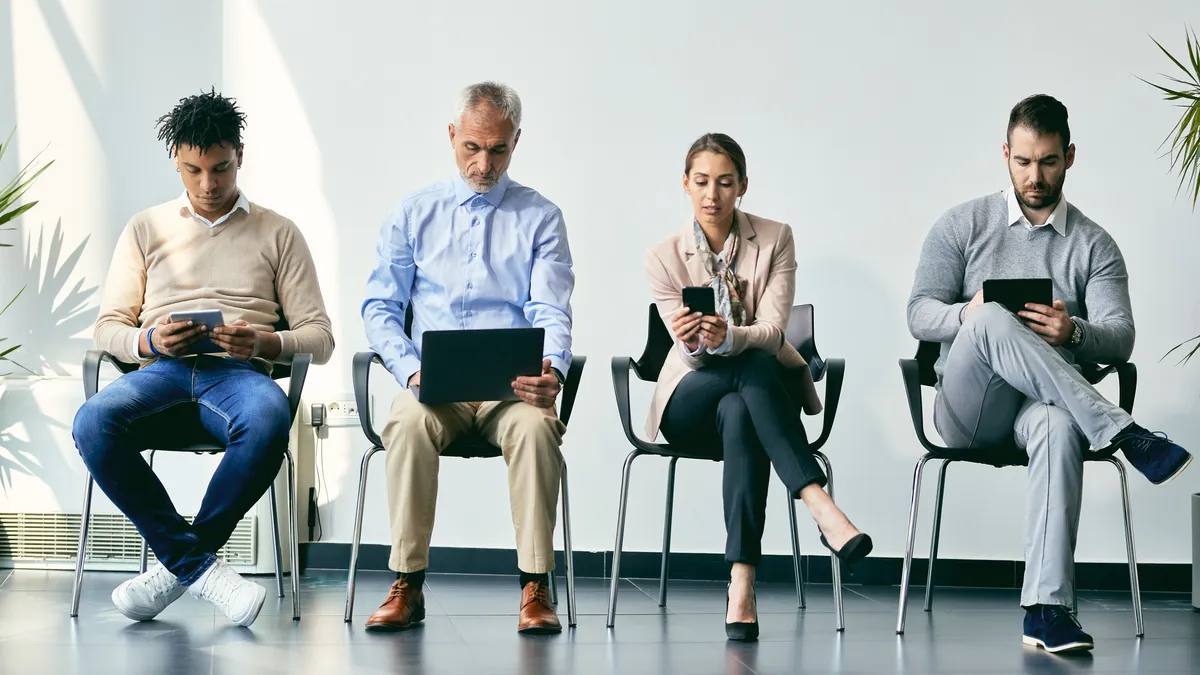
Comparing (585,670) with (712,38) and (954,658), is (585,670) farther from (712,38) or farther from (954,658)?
(712,38)

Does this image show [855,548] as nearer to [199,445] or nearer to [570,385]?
[570,385]

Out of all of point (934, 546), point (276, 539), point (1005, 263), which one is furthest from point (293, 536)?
point (1005, 263)

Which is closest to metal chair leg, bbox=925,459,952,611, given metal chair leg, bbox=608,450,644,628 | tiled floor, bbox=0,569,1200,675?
tiled floor, bbox=0,569,1200,675

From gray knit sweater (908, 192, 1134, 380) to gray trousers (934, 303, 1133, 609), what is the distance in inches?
8.8

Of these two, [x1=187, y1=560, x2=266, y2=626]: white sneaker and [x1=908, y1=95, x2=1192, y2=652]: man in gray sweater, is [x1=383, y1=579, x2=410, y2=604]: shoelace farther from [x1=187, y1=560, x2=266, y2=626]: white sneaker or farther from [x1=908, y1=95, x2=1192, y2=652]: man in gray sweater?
[x1=908, y1=95, x2=1192, y2=652]: man in gray sweater

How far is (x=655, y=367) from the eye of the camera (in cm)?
319

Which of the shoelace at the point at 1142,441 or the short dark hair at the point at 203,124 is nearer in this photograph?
the shoelace at the point at 1142,441

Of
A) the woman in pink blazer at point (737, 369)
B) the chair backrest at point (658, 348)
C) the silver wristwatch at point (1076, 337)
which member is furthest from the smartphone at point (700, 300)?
the silver wristwatch at point (1076, 337)

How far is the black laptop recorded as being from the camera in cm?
267

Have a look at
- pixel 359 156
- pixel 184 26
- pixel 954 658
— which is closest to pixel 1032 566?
pixel 954 658

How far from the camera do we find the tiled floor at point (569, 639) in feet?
7.95

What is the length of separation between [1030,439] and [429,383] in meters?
1.44

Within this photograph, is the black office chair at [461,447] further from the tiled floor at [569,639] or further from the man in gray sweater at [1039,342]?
the man in gray sweater at [1039,342]

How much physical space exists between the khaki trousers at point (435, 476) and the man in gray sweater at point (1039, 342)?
1.05 meters
